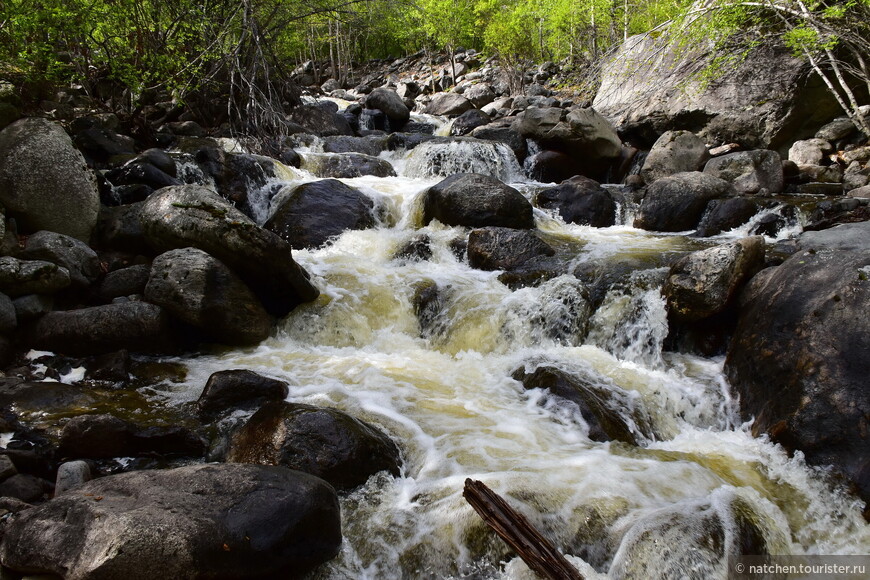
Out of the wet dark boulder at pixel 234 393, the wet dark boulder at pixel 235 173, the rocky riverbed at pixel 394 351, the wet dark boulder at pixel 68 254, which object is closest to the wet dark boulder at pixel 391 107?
the rocky riverbed at pixel 394 351

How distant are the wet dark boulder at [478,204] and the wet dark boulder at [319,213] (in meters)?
1.59

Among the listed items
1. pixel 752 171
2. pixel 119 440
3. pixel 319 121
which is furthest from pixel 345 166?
pixel 119 440

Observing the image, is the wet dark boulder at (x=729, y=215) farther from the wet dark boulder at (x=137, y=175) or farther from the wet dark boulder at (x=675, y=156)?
the wet dark boulder at (x=137, y=175)

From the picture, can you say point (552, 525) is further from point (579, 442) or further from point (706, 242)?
point (706, 242)

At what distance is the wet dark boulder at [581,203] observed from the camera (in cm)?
1123

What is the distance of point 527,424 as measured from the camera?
4.83 metres

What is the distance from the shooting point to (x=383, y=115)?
20734 millimetres

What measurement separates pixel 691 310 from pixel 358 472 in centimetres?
453

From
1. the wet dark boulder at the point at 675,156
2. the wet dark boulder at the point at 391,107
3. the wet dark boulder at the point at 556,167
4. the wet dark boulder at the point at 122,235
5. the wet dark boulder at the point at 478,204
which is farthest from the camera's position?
the wet dark boulder at the point at 391,107

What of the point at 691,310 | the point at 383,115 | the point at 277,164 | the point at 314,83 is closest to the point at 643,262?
the point at 691,310

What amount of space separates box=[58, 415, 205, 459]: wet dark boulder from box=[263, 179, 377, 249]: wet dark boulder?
580 centimetres

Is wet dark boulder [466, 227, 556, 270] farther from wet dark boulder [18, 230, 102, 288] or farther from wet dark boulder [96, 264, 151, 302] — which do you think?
wet dark boulder [18, 230, 102, 288]

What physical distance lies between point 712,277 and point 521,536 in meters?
4.44

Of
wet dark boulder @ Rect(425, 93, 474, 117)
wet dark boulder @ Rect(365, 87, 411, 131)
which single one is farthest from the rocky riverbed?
wet dark boulder @ Rect(425, 93, 474, 117)
